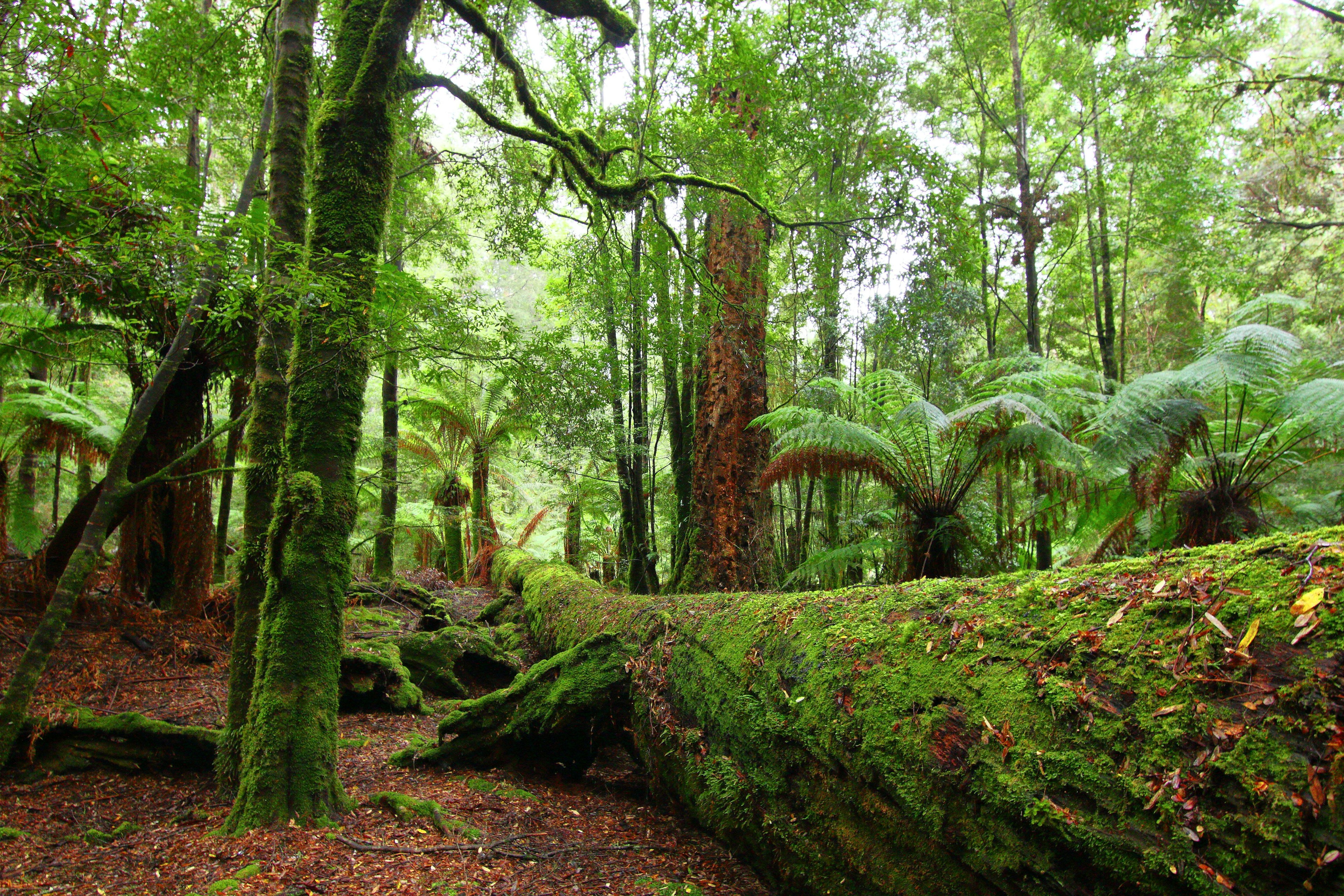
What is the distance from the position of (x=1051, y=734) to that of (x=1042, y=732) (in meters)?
0.02

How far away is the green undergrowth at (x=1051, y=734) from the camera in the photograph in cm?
118

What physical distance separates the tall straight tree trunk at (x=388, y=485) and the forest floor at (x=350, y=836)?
14.7ft

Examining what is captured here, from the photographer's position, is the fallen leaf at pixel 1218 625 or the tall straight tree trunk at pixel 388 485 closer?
the fallen leaf at pixel 1218 625

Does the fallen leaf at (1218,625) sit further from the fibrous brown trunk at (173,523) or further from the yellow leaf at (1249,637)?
the fibrous brown trunk at (173,523)

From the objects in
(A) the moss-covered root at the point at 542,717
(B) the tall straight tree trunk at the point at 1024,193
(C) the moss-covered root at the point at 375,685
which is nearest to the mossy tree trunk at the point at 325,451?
(A) the moss-covered root at the point at 542,717

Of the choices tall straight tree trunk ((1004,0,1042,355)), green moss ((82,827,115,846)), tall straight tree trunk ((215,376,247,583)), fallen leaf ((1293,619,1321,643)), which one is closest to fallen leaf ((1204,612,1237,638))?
fallen leaf ((1293,619,1321,643))

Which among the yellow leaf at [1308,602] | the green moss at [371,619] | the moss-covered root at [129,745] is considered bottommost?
the moss-covered root at [129,745]

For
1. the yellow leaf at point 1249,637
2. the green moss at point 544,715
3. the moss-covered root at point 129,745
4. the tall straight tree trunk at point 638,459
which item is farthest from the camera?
the tall straight tree trunk at point 638,459

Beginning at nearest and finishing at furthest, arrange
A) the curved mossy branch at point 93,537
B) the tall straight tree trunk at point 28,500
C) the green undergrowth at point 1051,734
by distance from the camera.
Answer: the green undergrowth at point 1051,734 → the curved mossy branch at point 93,537 → the tall straight tree trunk at point 28,500

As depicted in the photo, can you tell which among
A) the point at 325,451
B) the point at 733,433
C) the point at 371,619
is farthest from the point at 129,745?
the point at 733,433

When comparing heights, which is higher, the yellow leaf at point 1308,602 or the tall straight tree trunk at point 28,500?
the tall straight tree trunk at point 28,500

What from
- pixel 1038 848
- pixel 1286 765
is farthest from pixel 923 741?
pixel 1286 765

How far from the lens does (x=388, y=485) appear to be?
8219 millimetres

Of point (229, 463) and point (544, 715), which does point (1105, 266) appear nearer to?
point (544, 715)
